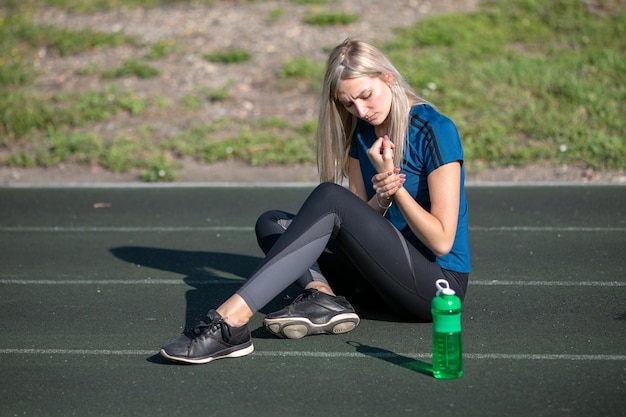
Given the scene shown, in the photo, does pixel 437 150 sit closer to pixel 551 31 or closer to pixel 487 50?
pixel 487 50

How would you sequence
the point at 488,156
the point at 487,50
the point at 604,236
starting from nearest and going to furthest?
the point at 604,236 < the point at 488,156 < the point at 487,50

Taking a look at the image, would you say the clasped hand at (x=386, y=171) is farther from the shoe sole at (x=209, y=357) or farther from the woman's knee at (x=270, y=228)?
the shoe sole at (x=209, y=357)

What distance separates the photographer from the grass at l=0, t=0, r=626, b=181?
32.7 feet

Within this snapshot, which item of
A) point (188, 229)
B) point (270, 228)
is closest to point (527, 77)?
point (188, 229)

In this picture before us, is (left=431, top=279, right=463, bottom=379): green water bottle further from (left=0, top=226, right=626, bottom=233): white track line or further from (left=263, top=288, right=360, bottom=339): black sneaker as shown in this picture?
(left=0, top=226, right=626, bottom=233): white track line

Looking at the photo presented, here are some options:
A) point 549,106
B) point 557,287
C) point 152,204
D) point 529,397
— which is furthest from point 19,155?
point 529,397

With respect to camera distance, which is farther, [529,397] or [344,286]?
[344,286]

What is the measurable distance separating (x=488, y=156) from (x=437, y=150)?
18.1ft

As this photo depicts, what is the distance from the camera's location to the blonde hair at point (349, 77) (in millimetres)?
4332

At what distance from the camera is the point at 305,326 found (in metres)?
4.60

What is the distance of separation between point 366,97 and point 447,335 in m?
1.17

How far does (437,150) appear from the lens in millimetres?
4312

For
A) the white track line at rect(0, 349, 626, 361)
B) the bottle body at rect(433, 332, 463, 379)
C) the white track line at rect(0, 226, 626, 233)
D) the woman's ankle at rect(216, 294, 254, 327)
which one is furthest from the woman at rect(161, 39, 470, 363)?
the white track line at rect(0, 226, 626, 233)

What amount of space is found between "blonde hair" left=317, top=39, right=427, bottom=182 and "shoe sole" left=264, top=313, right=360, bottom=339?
0.81 meters
